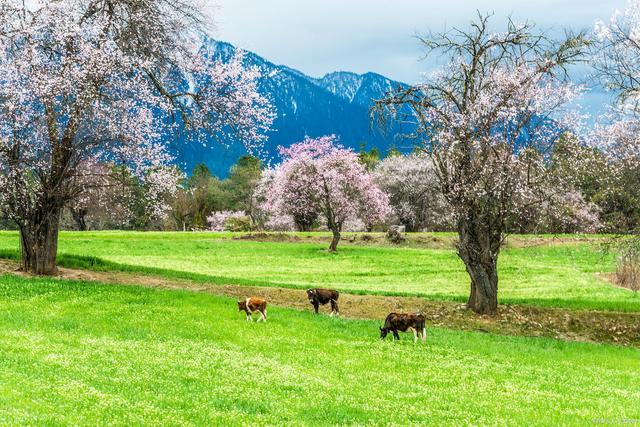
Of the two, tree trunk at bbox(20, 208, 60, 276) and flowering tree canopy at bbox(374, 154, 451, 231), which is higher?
flowering tree canopy at bbox(374, 154, 451, 231)

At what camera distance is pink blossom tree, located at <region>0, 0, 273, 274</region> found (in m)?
26.2

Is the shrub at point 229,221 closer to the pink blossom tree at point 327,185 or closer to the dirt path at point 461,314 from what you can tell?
the pink blossom tree at point 327,185

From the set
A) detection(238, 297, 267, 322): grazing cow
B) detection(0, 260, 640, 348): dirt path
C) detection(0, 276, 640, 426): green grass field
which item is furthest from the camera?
detection(0, 260, 640, 348): dirt path

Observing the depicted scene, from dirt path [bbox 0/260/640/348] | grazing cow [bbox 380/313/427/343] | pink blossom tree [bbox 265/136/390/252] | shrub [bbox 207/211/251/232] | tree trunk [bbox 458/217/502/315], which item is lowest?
dirt path [bbox 0/260/640/348]

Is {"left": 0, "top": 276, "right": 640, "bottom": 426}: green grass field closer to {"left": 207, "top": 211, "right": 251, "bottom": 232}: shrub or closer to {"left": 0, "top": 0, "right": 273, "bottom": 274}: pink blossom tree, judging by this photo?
{"left": 0, "top": 0, "right": 273, "bottom": 274}: pink blossom tree

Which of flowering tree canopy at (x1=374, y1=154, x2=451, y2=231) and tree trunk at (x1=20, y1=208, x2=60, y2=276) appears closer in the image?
tree trunk at (x1=20, y1=208, x2=60, y2=276)

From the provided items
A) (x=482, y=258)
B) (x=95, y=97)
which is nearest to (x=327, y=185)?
(x=482, y=258)

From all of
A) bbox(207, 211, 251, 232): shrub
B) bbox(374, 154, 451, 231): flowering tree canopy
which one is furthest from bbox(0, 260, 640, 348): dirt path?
bbox(207, 211, 251, 232): shrub

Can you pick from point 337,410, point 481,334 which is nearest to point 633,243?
point 481,334

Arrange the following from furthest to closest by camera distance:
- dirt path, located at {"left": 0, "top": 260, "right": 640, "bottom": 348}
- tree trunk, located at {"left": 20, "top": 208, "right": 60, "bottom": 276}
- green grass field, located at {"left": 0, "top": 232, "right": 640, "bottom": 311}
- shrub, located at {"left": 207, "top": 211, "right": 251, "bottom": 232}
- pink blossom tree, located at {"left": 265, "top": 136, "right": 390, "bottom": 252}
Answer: shrub, located at {"left": 207, "top": 211, "right": 251, "bottom": 232} → pink blossom tree, located at {"left": 265, "top": 136, "right": 390, "bottom": 252} → green grass field, located at {"left": 0, "top": 232, "right": 640, "bottom": 311} → tree trunk, located at {"left": 20, "top": 208, "right": 60, "bottom": 276} → dirt path, located at {"left": 0, "top": 260, "right": 640, "bottom": 348}

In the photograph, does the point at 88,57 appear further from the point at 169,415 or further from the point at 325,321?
the point at 169,415

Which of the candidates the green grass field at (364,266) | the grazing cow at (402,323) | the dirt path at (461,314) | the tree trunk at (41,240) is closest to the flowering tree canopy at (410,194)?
the green grass field at (364,266)

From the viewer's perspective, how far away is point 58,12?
2756cm

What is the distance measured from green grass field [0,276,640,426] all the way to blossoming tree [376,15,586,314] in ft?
18.4
